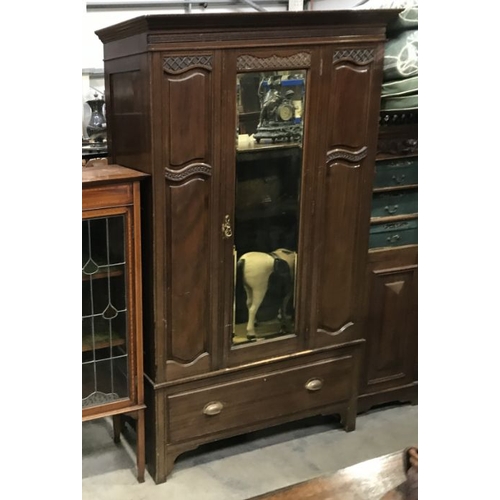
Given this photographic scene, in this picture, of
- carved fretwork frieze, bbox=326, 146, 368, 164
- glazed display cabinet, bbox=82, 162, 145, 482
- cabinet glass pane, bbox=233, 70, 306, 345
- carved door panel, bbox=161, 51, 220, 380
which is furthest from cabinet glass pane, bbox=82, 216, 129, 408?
carved fretwork frieze, bbox=326, 146, 368, 164

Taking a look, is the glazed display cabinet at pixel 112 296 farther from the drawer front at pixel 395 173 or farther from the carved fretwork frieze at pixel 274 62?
the drawer front at pixel 395 173

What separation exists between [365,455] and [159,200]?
1.15 m

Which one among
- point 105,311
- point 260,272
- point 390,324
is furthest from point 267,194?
point 390,324

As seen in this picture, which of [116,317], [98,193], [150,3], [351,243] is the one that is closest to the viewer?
[98,193]

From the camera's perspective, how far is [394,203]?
2.15m

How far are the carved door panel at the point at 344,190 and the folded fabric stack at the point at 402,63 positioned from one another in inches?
3.8

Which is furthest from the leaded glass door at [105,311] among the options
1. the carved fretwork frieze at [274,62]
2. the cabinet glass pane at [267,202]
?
the carved fretwork frieze at [274,62]

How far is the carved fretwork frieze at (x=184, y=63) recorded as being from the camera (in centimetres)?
160

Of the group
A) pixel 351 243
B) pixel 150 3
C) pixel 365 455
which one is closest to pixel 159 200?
pixel 351 243

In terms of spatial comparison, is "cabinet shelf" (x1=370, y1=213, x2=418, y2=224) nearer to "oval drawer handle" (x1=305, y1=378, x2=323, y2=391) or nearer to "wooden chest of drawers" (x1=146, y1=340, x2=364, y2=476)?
"wooden chest of drawers" (x1=146, y1=340, x2=364, y2=476)

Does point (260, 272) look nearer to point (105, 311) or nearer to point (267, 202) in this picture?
point (267, 202)
